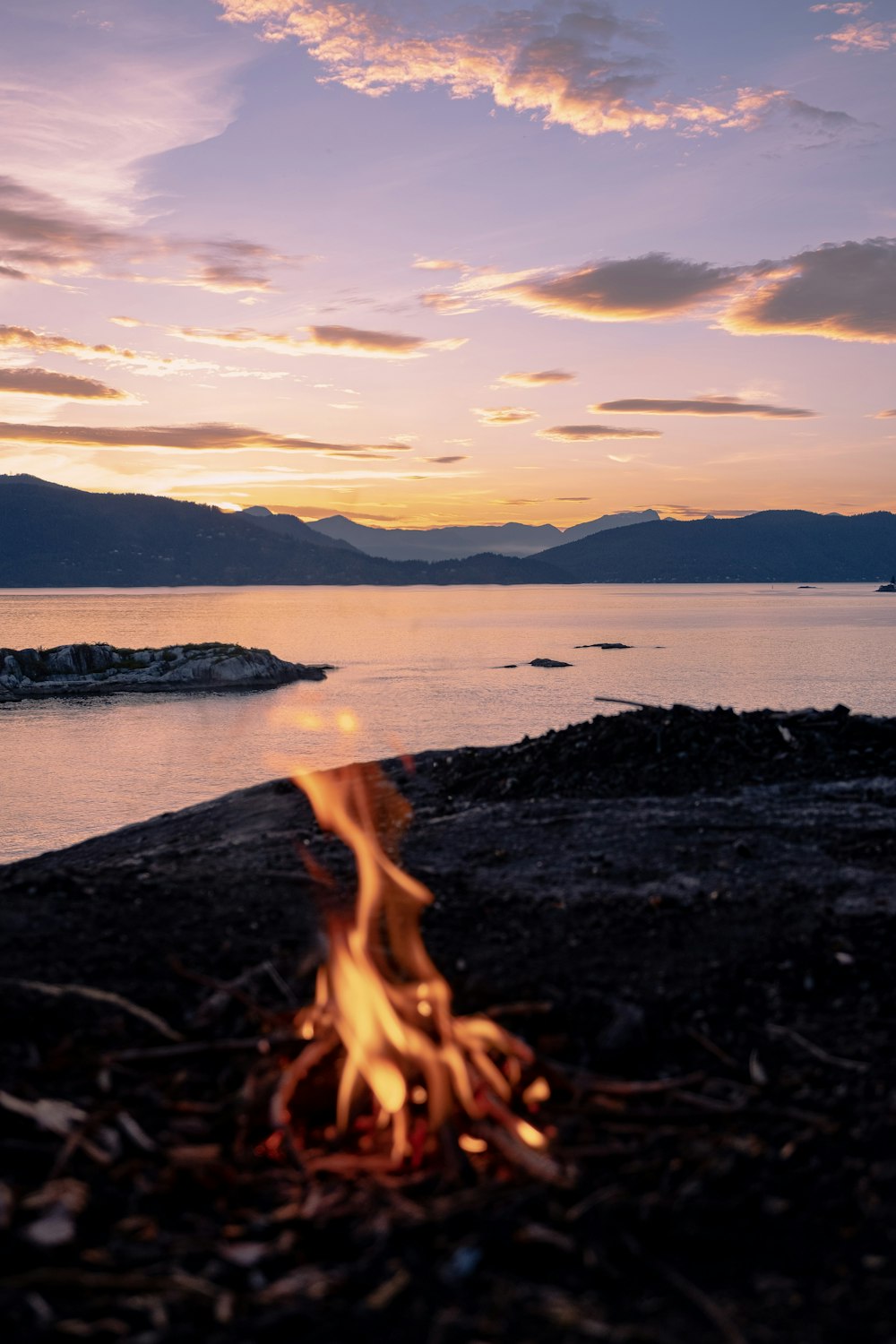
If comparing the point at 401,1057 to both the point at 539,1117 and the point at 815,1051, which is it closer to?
the point at 539,1117

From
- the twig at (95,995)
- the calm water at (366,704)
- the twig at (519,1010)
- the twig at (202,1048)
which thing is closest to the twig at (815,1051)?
the twig at (519,1010)

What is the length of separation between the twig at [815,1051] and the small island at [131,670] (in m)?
74.5

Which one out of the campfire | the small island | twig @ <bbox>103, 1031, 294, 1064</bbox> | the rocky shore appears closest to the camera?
the rocky shore

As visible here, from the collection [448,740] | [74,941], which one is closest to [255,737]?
[448,740]

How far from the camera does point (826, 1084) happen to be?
614cm

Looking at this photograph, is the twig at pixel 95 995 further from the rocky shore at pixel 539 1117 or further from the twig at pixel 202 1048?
the twig at pixel 202 1048

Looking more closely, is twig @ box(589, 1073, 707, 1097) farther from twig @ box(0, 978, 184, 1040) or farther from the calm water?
the calm water

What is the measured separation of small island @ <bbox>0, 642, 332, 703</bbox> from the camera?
248 ft

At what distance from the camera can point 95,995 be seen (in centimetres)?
708

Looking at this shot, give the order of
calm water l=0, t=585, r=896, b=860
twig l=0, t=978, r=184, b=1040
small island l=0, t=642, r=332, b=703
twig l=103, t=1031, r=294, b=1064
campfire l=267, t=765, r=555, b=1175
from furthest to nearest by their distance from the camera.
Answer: small island l=0, t=642, r=332, b=703 → calm water l=0, t=585, r=896, b=860 → twig l=0, t=978, r=184, b=1040 → twig l=103, t=1031, r=294, b=1064 → campfire l=267, t=765, r=555, b=1175

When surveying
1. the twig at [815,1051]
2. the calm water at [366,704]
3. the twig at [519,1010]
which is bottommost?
the calm water at [366,704]

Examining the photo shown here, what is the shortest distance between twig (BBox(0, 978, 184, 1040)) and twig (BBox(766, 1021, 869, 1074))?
4.32 meters

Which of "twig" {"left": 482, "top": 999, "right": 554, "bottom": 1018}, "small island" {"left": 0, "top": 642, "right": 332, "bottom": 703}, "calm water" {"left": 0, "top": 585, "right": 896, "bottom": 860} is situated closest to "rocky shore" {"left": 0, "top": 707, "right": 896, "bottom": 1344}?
"twig" {"left": 482, "top": 999, "right": 554, "bottom": 1018}

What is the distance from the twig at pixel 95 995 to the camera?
6.80m
